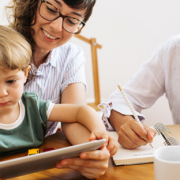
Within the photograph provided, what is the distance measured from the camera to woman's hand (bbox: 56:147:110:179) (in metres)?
0.62

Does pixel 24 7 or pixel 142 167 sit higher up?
pixel 24 7

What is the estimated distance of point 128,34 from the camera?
3160 millimetres

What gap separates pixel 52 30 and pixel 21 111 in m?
0.43

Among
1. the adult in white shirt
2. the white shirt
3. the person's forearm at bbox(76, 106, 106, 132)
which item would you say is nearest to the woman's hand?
the person's forearm at bbox(76, 106, 106, 132)

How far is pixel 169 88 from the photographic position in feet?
4.00

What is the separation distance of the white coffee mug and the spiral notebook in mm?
215

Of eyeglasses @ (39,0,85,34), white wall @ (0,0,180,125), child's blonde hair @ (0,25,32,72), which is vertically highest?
eyeglasses @ (39,0,85,34)

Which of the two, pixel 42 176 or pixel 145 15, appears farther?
pixel 145 15

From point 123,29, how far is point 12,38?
256cm

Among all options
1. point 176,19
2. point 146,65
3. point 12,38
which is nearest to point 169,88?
point 146,65

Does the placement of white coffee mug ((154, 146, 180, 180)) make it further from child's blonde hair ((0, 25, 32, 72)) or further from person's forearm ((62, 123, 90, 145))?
child's blonde hair ((0, 25, 32, 72))

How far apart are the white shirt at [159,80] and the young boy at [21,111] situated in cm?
30

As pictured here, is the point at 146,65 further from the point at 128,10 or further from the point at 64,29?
the point at 128,10

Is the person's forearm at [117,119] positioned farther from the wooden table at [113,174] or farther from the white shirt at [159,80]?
the wooden table at [113,174]
